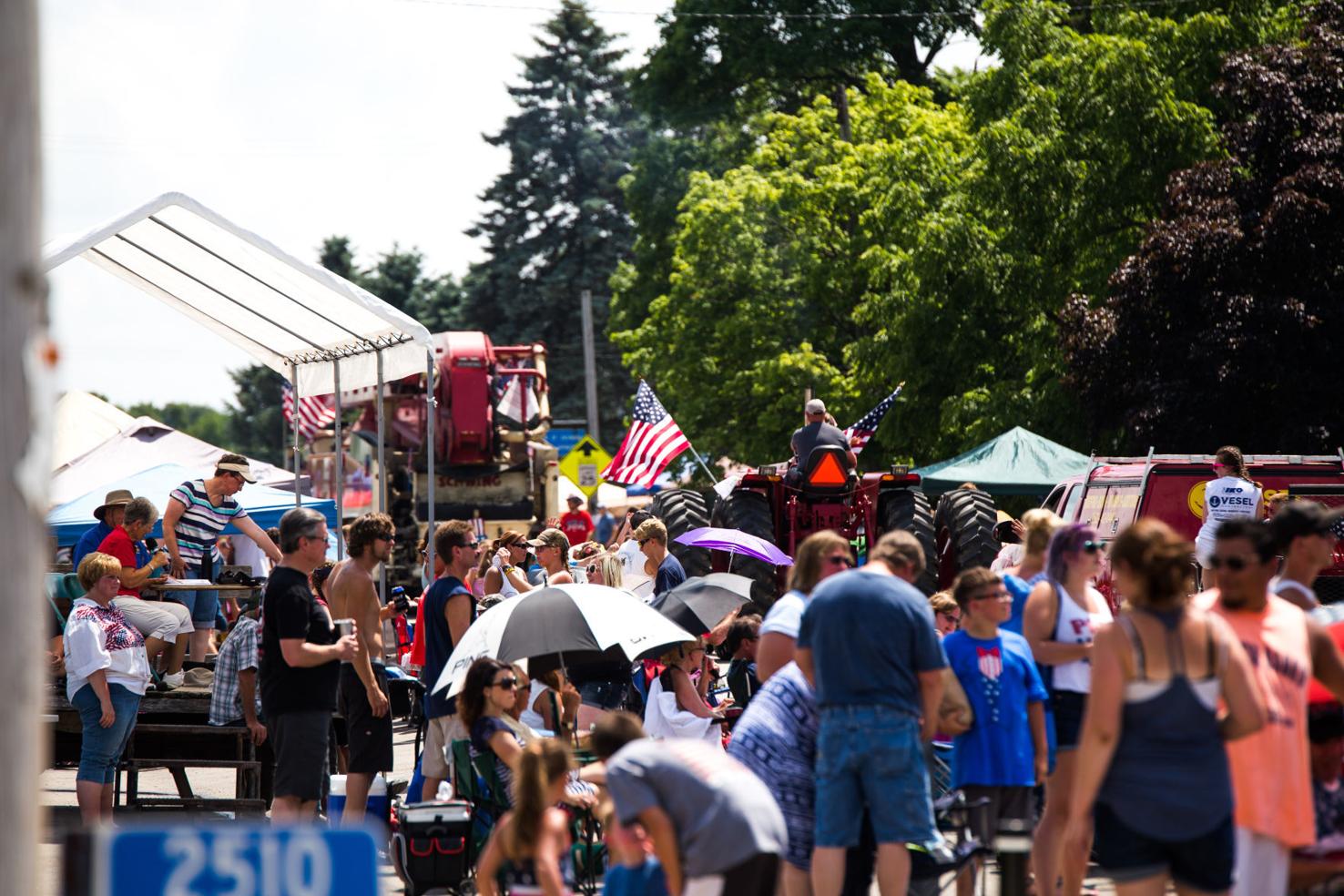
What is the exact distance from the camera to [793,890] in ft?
23.3

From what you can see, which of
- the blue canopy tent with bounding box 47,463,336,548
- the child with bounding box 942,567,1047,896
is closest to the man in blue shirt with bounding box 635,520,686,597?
the blue canopy tent with bounding box 47,463,336,548

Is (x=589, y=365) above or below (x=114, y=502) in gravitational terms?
above

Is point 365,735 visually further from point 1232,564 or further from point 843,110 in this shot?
point 843,110

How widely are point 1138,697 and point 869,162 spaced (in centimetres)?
2711

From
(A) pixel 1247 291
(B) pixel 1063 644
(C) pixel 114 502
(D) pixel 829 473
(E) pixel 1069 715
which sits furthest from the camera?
A: (A) pixel 1247 291

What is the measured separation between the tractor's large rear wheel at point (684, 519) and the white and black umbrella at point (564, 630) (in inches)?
253

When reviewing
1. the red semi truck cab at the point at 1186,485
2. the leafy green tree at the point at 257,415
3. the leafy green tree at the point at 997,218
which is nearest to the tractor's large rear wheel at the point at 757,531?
the red semi truck cab at the point at 1186,485

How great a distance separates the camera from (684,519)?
17281 millimetres

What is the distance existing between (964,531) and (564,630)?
8.32 m

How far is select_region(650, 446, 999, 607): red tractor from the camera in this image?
620 inches

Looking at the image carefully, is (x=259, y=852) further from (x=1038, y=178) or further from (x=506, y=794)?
(x=1038, y=178)

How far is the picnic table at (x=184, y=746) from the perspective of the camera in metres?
11.4

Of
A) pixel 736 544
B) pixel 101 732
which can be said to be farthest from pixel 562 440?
pixel 101 732

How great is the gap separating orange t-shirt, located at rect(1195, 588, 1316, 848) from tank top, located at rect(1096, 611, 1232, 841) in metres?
0.32
